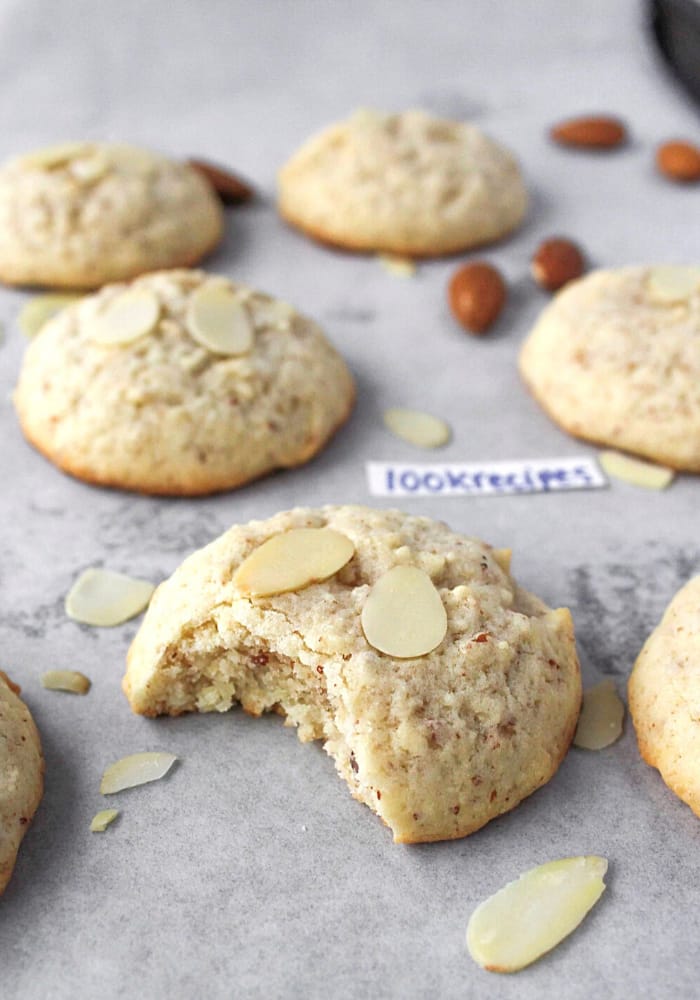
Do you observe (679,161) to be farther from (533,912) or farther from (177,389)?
(533,912)

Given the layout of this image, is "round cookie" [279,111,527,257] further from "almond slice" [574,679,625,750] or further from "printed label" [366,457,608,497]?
"almond slice" [574,679,625,750]

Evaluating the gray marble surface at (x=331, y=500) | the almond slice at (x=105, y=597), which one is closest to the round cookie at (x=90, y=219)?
the gray marble surface at (x=331, y=500)

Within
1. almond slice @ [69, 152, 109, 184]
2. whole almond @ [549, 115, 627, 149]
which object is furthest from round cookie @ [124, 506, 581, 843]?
whole almond @ [549, 115, 627, 149]

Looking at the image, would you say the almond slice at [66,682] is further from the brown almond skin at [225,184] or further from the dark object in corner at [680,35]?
the dark object in corner at [680,35]

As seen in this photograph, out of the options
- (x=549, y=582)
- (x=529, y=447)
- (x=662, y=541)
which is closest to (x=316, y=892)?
(x=549, y=582)

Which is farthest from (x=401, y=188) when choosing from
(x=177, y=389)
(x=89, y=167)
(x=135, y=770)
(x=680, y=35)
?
(x=135, y=770)

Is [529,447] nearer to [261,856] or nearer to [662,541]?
[662,541]
